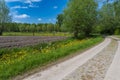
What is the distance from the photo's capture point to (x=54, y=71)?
986 centimetres

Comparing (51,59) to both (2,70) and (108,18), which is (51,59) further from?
(108,18)

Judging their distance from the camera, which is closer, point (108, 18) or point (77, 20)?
point (77, 20)

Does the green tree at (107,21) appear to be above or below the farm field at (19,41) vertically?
above

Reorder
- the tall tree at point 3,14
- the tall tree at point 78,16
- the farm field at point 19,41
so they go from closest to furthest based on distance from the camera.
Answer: the farm field at point 19,41, the tall tree at point 78,16, the tall tree at point 3,14

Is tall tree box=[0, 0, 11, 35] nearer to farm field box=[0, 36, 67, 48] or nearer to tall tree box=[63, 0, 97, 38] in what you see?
tall tree box=[63, 0, 97, 38]

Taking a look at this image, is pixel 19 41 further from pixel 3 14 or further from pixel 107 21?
pixel 107 21

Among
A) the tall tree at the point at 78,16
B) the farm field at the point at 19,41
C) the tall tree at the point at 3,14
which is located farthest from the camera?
the tall tree at the point at 3,14

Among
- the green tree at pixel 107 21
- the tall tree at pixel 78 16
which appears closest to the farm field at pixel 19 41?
the tall tree at pixel 78 16

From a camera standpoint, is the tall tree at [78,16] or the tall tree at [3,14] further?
the tall tree at [3,14]

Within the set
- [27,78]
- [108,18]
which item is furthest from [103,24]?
[27,78]

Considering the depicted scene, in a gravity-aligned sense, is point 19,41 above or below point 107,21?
below

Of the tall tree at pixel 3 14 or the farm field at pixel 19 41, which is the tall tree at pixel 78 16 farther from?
the tall tree at pixel 3 14

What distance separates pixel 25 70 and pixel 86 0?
41840 mm

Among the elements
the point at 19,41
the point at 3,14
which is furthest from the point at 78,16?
the point at 3,14
